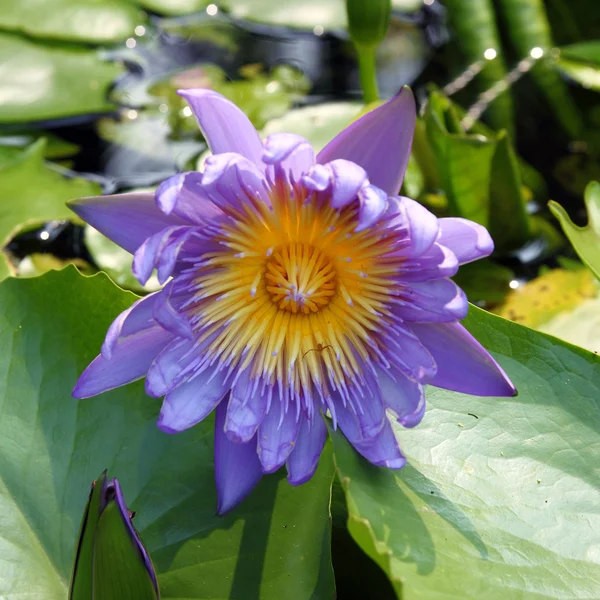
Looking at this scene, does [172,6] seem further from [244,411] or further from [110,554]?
[110,554]

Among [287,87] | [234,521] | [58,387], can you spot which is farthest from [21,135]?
[234,521]

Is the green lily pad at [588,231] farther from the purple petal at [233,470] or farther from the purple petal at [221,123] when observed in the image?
the purple petal at [233,470]

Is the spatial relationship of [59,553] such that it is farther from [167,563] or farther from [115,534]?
[115,534]

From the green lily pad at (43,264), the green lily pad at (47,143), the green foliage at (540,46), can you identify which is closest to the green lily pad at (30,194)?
the green lily pad at (43,264)

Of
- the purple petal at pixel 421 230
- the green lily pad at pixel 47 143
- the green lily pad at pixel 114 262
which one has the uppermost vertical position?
the purple petal at pixel 421 230

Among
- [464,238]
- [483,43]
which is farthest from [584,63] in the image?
→ [464,238]
